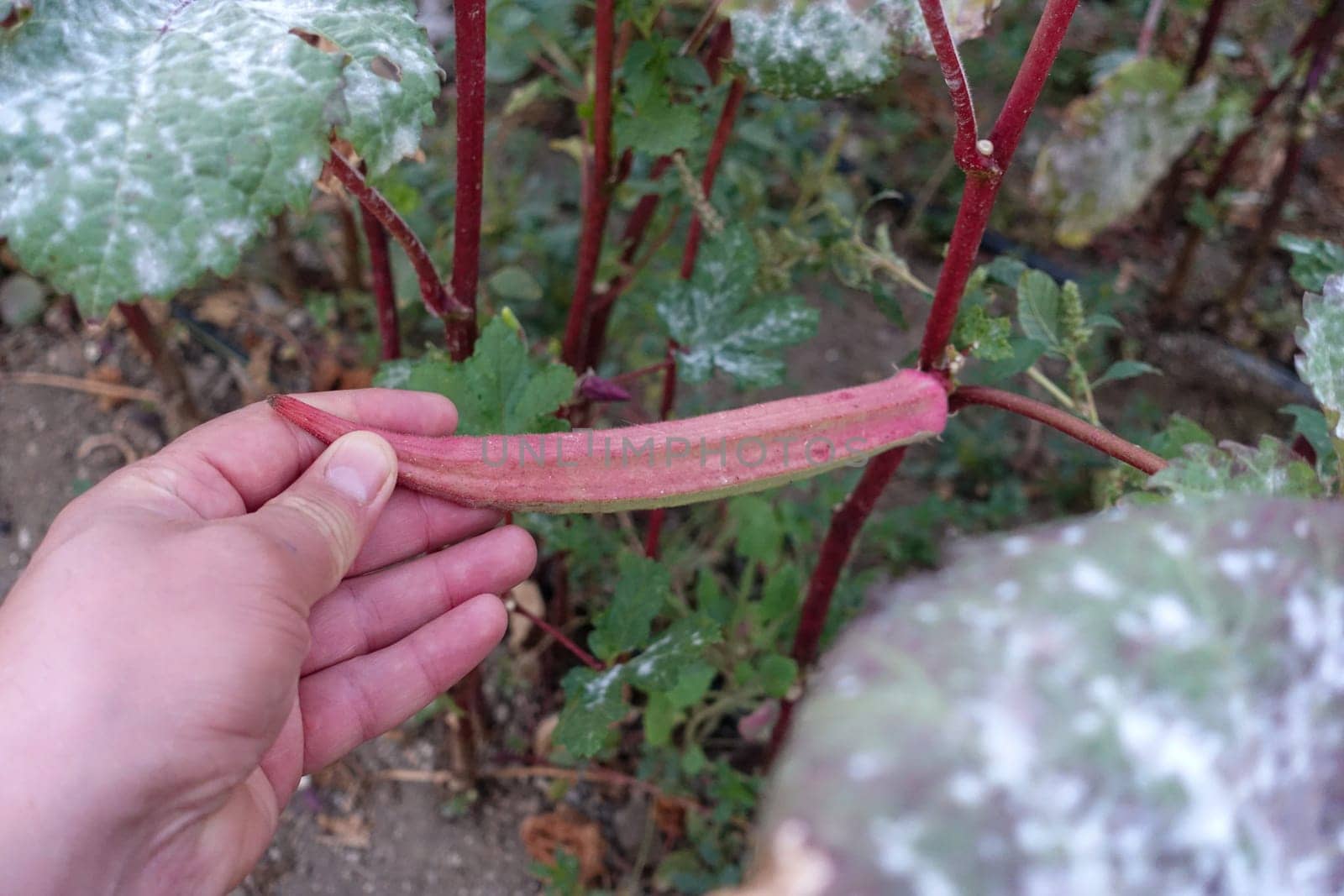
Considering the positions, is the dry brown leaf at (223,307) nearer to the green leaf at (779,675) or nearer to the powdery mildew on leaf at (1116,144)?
the green leaf at (779,675)

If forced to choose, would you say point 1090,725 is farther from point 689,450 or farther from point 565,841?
point 565,841

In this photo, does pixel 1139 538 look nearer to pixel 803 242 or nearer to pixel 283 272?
pixel 803 242

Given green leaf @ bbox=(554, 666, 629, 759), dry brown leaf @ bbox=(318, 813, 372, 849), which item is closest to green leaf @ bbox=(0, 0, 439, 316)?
green leaf @ bbox=(554, 666, 629, 759)

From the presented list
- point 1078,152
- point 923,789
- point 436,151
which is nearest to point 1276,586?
point 923,789

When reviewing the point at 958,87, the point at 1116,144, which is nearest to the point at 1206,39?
the point at 1116,144

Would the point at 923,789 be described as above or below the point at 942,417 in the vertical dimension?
above

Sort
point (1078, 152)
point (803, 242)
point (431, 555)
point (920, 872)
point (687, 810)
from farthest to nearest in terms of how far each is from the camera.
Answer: point (1078, 152) → point (687, 810) → point (803, 242) → point (431, 555) → point (920, 872)
